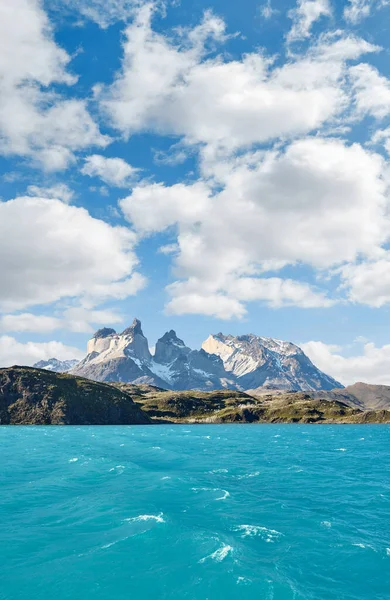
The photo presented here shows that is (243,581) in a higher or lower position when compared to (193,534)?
lower

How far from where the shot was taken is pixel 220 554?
37.2 meters

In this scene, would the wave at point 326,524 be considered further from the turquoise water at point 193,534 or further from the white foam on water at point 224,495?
the white foam on water at point 224,495

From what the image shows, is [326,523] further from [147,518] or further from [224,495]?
[147,518]

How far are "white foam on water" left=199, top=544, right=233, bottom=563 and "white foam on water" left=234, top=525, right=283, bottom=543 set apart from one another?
4325 mm

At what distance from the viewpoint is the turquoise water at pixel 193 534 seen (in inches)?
1250

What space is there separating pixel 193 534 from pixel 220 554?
5916 mm

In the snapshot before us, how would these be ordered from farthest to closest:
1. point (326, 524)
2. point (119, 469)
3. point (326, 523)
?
point (119, 469)
point (326, 523)
point (326, 524)

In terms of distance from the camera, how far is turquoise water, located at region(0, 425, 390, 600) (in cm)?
3175

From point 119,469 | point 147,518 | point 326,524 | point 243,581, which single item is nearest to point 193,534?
point 147,518

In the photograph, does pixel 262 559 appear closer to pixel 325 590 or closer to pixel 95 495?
pixel 325 590

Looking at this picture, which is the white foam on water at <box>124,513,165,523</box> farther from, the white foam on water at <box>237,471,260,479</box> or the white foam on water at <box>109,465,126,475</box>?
the white foam on water at <box>109,465,126,475</box>

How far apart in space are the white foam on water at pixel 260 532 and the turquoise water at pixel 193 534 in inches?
4.2

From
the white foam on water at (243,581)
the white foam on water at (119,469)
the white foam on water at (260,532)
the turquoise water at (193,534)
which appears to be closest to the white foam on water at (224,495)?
the turquoise water at (193,534)

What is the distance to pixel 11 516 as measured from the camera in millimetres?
49250
